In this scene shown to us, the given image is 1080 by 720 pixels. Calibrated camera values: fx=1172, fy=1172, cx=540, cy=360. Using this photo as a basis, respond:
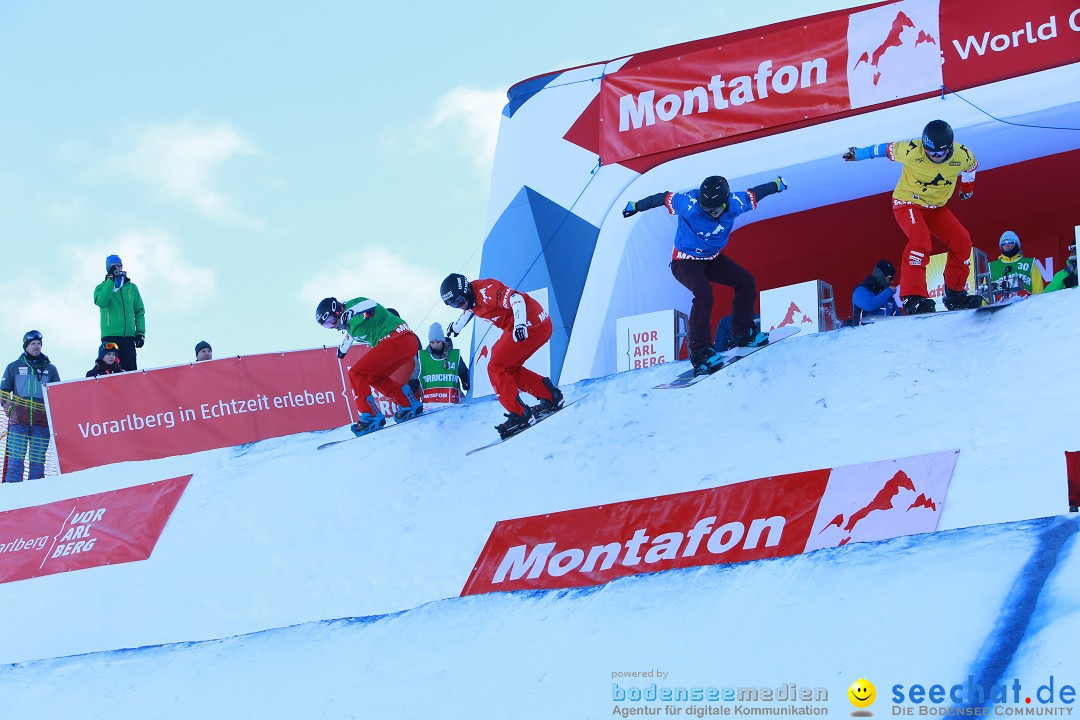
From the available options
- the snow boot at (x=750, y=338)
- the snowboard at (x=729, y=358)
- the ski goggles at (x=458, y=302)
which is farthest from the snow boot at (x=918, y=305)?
the ski goggles at (x=458, y=302)

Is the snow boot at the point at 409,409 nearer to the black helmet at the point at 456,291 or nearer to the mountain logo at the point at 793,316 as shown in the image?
the black helmet at the point at 456,291

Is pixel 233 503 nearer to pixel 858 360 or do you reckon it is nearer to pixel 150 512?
pixel 150 512

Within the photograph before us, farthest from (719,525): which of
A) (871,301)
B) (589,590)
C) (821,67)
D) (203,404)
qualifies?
(203,404)

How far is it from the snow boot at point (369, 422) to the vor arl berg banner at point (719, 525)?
2252 millimetres

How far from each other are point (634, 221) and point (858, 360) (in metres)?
4.22

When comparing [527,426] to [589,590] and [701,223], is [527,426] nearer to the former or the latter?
[701,223]

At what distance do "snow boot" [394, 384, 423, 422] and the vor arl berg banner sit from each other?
87.8 inches

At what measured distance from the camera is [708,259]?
29.9ft

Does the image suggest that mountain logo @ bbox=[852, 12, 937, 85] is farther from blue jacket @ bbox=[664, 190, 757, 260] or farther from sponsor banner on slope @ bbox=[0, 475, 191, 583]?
sponsor banner on slope @ bbox=[0, 475, 191, 583]

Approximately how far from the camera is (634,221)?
12195mm

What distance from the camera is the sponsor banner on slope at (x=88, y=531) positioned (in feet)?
37.3

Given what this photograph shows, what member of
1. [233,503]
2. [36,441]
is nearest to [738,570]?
[233,503]

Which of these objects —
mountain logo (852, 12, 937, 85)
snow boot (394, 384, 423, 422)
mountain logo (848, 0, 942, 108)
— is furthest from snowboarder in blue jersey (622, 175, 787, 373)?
snow boot (394, 384, 423, 422)

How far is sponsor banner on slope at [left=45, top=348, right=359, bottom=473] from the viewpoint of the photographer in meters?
12.6
